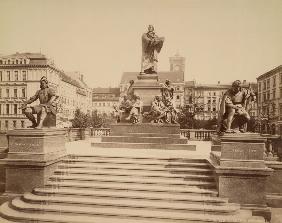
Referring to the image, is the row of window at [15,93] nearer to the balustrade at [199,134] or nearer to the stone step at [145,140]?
the balustrade at [199,134]

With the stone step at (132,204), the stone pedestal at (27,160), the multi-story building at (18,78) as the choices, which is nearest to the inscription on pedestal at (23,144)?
the stone pedestal at (27,160)

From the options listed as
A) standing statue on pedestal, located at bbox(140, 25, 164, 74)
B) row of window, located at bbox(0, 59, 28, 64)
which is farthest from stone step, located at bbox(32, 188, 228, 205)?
row of window, located at bbox(0, 59, 28, 64)

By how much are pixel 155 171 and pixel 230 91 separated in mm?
3610

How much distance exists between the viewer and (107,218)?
855 centimetres

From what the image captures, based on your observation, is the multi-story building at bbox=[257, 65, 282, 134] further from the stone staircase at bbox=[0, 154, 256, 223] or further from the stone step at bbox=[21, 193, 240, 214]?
the stone step at bbox=[21, 193, 240, 214]

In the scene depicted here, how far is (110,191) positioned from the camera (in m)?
9.58

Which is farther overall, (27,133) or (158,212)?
(27,133)

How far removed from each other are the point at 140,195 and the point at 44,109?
14.9ft

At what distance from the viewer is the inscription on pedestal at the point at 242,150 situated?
9328 millimetres

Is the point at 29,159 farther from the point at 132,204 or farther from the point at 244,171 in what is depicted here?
the point at 244,171

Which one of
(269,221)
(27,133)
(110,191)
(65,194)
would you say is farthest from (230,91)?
(27,133)

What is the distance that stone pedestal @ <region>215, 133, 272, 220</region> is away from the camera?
9141 millimetres

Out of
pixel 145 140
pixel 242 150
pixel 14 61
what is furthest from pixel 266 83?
pixel 14 61

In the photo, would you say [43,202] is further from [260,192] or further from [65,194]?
[260,192]
